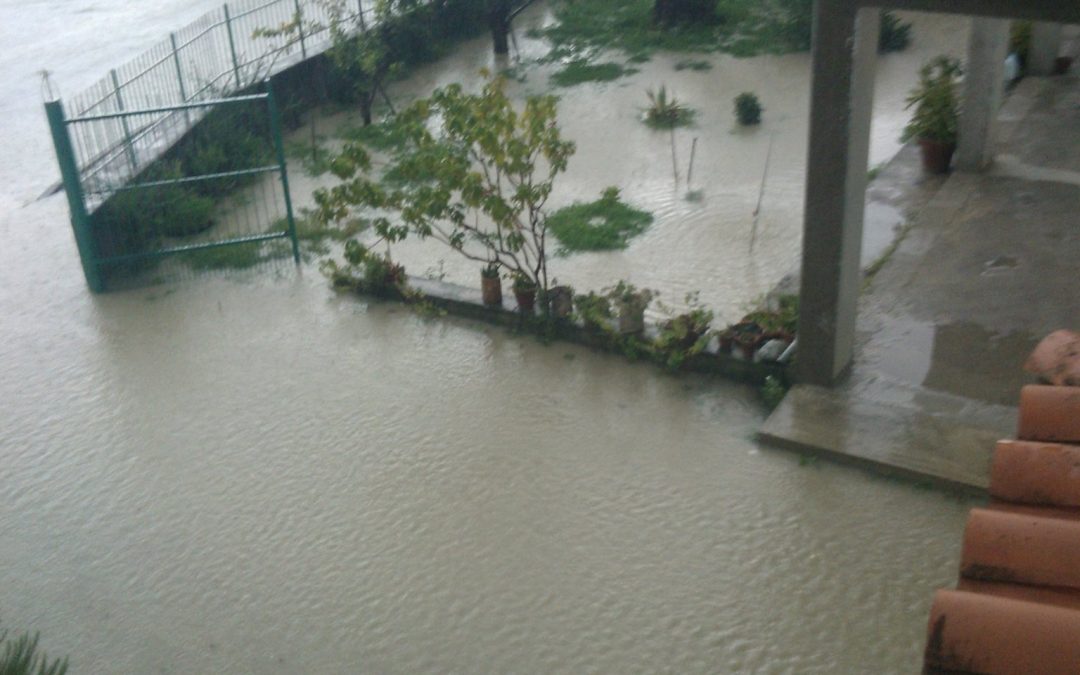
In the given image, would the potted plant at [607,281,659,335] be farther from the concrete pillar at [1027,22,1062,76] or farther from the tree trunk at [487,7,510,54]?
the tree trunk at [487,7,510,54]

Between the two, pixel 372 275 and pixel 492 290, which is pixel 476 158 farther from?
pixel 372 275

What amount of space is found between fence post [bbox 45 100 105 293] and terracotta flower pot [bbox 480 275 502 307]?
3671 mm

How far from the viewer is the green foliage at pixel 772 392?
7668 millimetres

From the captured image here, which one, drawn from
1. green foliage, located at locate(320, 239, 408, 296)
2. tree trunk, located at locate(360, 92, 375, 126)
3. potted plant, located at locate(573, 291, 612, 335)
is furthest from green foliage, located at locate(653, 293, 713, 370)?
tree trunk, located at locate(360, 92, 375, 126)

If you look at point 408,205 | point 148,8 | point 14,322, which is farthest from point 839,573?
point 148,8

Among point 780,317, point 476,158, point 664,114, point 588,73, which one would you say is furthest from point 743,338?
point 588,73

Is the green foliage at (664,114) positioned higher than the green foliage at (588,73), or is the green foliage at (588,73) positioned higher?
the green foliage at (588,73)

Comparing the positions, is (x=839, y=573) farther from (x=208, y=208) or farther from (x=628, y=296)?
(x=208, y=208)

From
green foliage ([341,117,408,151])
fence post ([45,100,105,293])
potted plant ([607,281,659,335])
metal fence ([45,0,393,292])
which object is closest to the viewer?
potted plant ([607,281,659,335])

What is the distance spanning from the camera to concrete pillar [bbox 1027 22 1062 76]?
12383 millimetres

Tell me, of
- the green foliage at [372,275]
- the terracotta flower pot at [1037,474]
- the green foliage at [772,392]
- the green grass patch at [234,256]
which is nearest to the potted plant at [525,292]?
the green foliage at [372,275]

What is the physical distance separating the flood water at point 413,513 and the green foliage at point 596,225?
64.2 inches

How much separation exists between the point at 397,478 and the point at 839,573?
2.80m

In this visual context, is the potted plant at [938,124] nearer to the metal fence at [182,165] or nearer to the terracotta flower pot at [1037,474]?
the metal fence at [182,165]
